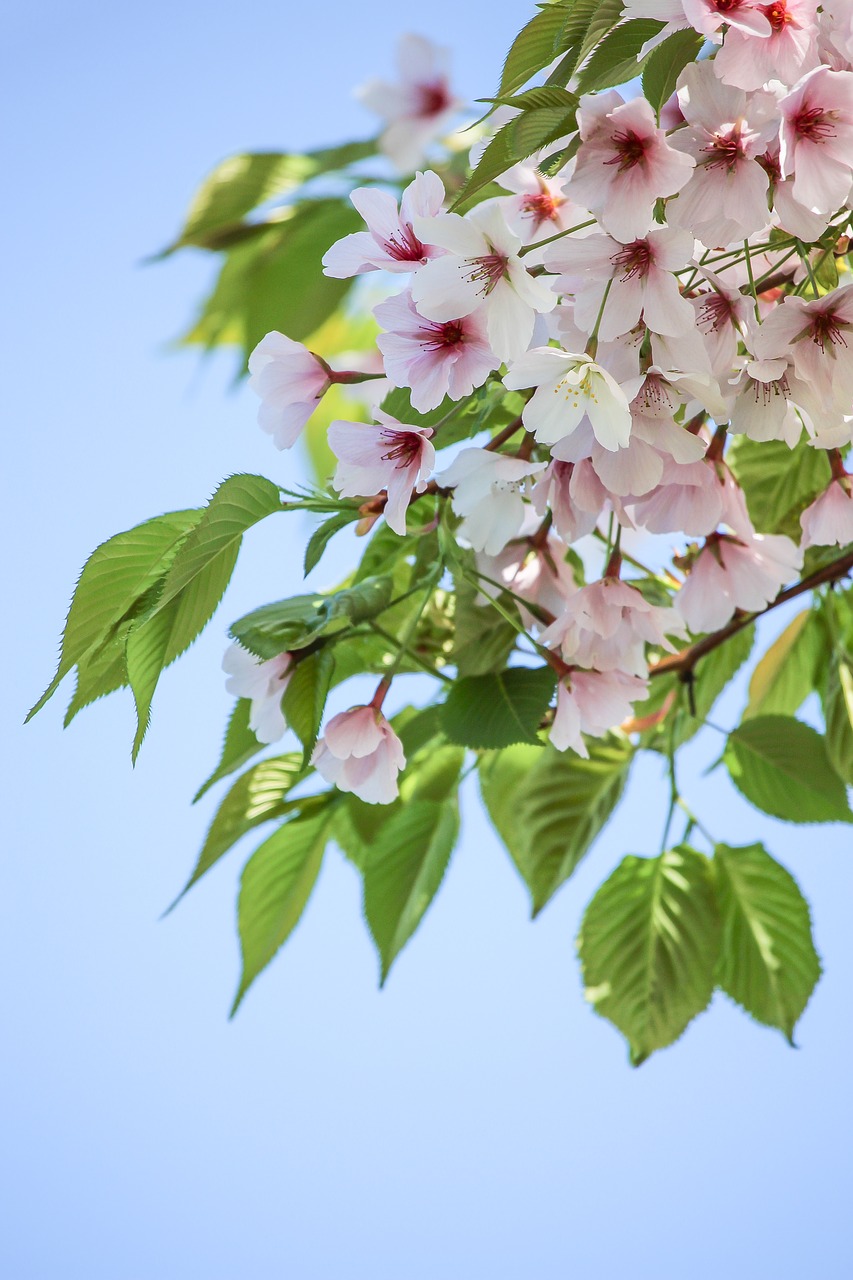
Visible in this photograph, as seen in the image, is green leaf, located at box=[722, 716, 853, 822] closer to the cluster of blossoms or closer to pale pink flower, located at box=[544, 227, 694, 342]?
the cluster of blossoms

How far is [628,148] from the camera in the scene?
263 millimetres

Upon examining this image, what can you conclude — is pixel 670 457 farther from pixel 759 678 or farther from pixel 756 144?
pixel 759 678

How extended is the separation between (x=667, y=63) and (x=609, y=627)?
15 centimetres

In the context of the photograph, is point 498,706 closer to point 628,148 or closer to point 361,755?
point 361,755

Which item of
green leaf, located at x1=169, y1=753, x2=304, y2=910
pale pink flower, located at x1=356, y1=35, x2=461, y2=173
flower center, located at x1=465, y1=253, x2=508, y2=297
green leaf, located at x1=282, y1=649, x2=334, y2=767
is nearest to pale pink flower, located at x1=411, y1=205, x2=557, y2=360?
flower center, located at x1=465, y1=253, x2=508, y2=297

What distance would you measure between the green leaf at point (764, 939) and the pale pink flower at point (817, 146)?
11.1 inches

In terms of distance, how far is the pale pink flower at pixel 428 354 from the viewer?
0.29 metres

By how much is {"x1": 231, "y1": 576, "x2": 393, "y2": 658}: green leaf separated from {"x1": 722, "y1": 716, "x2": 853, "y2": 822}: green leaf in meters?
0.19

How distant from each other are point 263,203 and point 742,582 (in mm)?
356

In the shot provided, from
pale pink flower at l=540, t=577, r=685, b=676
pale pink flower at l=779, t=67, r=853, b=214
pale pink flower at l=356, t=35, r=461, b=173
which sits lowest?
pale pink flower at l=540, t=577, r=685, b=676

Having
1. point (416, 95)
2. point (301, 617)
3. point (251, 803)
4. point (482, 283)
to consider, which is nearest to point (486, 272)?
point (482, 283)

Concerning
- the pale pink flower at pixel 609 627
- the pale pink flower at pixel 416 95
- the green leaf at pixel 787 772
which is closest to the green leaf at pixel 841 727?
the green leaf at pixel 787 772

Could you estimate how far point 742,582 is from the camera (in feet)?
1.27

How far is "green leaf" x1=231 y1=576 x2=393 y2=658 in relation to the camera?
33 cm
